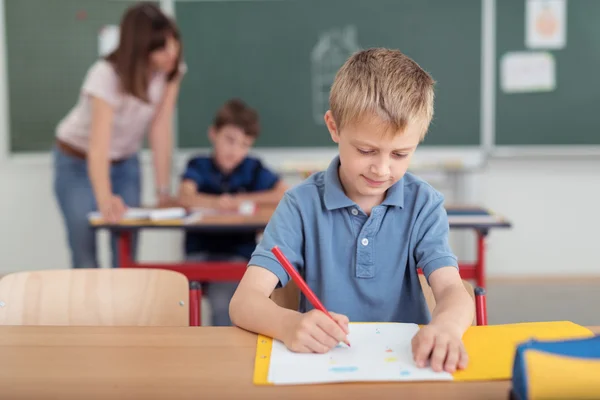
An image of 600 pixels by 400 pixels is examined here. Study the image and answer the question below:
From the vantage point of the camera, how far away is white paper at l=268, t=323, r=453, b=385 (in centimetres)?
90

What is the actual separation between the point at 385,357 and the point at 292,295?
46 centimetres

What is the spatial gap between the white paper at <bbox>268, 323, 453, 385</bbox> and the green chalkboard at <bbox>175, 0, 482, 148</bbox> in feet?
9.57

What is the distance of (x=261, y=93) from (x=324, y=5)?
63 cm

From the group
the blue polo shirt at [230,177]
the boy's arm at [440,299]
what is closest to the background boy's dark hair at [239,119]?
the blue polo shirt at [230,177]

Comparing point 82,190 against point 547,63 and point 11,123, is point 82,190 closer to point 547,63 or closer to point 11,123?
point 11,123

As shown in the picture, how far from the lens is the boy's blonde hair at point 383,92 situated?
122 centimetres

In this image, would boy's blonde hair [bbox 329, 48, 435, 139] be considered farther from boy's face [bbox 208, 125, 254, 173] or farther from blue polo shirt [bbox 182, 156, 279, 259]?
blue polo shirt [bbox 182, 156, 279, 259]

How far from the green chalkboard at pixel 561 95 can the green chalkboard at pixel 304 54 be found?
0.17 metres

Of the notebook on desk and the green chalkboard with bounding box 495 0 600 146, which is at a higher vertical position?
the green chalkboard with bounding box 495 0 600 146

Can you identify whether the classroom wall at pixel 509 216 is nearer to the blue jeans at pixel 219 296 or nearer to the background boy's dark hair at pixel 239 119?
the background boy's dark hair at pixel 239 119

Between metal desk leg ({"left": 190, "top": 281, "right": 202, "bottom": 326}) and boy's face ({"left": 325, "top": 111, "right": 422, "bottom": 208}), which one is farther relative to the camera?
metal desk leg ({"left": 190, "top": 281, "right": 202, "bottom": 326})

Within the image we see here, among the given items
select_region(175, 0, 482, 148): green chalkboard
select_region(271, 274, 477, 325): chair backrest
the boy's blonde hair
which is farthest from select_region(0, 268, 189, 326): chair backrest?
select_region(175, 0, 482, 148): green chalkboard

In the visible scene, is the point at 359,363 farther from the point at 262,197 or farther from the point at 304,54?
the point at 304,54

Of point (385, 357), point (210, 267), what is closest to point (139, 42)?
point (210, 267)
